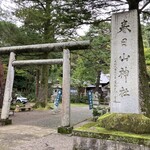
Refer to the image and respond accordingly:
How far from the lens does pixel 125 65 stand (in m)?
4.91

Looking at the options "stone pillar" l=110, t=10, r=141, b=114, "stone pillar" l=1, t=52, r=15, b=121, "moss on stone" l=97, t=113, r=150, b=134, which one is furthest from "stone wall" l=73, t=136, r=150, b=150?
"stone pillar" l=1, t=52, r=15, b=121

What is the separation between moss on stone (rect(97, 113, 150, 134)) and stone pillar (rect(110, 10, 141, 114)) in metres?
0.23

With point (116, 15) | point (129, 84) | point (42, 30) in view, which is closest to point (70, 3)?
point (116, 15)

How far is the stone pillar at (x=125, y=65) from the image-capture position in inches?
187

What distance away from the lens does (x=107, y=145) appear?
166 inches

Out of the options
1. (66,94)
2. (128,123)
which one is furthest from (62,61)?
(128,123)

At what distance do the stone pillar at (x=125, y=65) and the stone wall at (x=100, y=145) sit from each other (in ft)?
2.96

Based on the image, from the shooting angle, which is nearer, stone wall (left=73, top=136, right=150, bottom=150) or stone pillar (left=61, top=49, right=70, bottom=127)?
stone wall (left=73, top=136, right=150, bottom=150)

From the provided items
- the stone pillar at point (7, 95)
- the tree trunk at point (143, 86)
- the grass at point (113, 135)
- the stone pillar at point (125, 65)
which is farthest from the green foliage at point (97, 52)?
the grass at point (113, 135)

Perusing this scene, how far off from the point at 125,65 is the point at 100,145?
1.87m

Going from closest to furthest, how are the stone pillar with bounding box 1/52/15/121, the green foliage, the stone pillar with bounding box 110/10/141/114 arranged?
the stone pillar with bounding box 110/10/141/114 < the stone pillar with bounding box 1/52/15/121 < the green foliage

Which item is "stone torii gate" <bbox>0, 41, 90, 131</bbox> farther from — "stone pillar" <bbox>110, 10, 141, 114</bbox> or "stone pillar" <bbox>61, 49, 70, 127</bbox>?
"stone pillar" <bbox>110, 10, 141, 114</bbox>

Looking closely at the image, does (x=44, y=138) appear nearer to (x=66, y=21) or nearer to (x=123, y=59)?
(x=123, y=59)

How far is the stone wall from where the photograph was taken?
13.2ft
